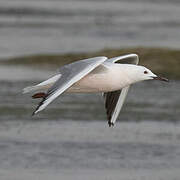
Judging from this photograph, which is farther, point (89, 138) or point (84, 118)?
point (84, 118)

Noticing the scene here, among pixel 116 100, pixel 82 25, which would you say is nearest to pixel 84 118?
pixel 116 100

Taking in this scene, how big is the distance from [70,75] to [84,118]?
575cm

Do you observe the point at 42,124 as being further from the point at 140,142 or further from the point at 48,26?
the point at 48,26

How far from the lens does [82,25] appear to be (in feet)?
101

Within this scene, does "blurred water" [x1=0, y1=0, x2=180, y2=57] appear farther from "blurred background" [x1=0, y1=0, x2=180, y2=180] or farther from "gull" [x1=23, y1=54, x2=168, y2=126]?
"gull" [x1=23, y1=54, x2=168, y2=126]

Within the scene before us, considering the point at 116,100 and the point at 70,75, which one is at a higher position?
the point at 70,75

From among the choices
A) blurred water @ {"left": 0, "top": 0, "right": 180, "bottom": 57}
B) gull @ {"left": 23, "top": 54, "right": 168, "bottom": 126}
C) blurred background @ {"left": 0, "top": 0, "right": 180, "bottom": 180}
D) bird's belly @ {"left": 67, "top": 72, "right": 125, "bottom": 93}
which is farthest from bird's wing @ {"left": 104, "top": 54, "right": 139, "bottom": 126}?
blurred water @ {"left": 0, "top": 0, "right": 180, "bottom": 57}

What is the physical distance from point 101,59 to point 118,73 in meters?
0.23

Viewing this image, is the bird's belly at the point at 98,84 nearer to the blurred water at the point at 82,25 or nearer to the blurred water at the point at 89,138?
the blurred water at the point at 89,138

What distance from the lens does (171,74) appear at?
69.8 feet

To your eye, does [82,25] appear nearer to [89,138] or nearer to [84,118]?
[84,118]

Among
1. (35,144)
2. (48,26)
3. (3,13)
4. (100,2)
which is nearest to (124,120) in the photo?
(35,144)

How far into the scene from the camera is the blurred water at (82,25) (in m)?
26.2

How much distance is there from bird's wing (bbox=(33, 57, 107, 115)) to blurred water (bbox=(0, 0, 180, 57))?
12.0 metres
